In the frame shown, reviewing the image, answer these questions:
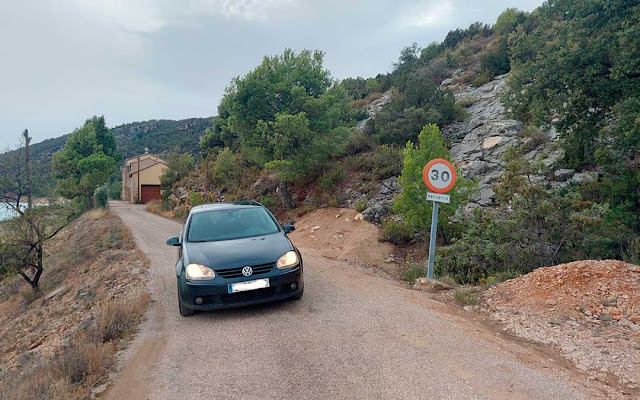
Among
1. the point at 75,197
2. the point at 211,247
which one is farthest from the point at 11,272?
the point at 75,197

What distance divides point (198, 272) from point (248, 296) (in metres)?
0.76

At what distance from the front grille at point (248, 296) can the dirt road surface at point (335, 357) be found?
0.31 meters

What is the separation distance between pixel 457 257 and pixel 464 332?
395 centimetres

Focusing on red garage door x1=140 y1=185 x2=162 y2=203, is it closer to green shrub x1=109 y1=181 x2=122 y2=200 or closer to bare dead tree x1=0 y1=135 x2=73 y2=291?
green shrub x1=109 y1=181 x2=122 y2=200

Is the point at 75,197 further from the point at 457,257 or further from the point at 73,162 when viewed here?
the point at 457,257

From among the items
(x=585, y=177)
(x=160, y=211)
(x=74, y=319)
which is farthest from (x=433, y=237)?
(x=160, y=211)

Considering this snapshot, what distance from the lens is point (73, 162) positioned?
131 feet

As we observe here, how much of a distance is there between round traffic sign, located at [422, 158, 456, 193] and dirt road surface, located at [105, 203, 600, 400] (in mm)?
2026

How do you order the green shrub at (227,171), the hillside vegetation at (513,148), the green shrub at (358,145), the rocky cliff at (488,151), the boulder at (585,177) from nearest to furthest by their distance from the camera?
1. the hillside vegetation at (513,148)
2. the boulder at (585,177)
3. the rocky cliff at (488,151)
4. the green shrub at (358,145)
5. the green shrub at (227,171)

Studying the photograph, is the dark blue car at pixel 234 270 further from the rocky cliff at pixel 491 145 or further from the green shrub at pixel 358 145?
the green shrub at pixel 358 145

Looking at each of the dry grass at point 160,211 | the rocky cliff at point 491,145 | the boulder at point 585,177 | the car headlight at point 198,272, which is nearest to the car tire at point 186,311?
the car headlight at point 198,272

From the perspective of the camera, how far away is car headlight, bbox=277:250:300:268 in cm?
557

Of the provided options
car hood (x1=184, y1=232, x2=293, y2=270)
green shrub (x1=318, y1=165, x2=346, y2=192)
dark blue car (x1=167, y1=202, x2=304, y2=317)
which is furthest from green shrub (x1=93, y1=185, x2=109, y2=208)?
car hood (x1=184, y1=232, x2=293, y2=270)

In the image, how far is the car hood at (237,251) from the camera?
213 inches
